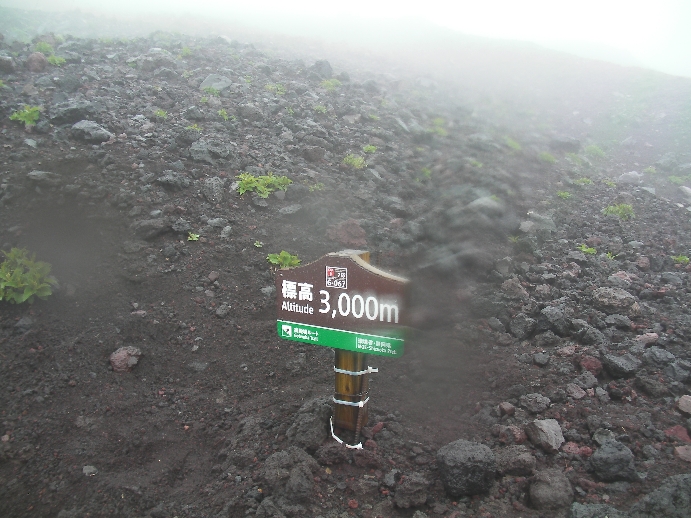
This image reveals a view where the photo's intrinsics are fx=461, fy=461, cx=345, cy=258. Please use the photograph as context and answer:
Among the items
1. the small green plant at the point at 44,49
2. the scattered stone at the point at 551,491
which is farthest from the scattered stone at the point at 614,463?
the small green plant at the point at 44,49

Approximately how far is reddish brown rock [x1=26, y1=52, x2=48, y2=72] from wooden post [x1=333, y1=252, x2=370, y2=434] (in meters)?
10.7

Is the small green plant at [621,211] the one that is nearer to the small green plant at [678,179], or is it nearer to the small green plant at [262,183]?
the small green plant at [678,179]

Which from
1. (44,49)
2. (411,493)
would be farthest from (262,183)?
(44,49)

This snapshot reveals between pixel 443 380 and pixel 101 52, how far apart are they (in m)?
13.1

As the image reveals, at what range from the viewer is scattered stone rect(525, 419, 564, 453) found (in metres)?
4.09

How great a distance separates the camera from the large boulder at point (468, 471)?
376cm

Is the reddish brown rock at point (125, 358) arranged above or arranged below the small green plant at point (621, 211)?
below

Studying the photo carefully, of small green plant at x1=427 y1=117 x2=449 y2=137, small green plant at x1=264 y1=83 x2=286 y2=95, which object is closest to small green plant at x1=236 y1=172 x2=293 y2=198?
small green plant at x1=264 y1=83 x2=286 y2=95

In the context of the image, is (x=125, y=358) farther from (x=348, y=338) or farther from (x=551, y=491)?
(x=551, y=491)

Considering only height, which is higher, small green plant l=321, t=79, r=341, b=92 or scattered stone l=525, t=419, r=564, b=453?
small green plant l=321, t=79, r=341, b=92

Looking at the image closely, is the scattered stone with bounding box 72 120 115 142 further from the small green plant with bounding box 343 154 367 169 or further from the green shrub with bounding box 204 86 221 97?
the small green plant with bounding box 343 154 367 169

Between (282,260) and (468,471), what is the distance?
4321 mm

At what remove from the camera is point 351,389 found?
4.28 m

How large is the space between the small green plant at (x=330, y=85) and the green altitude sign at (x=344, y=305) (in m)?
11.0
